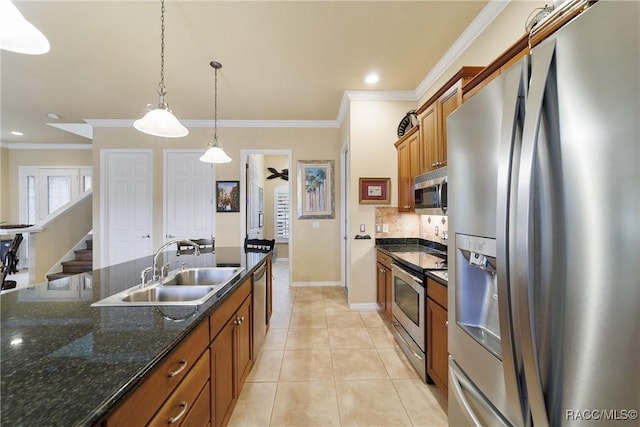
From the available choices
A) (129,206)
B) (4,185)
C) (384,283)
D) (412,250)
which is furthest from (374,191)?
(4,185)

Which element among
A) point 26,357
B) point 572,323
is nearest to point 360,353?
point 572,323

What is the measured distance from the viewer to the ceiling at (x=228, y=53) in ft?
6.63

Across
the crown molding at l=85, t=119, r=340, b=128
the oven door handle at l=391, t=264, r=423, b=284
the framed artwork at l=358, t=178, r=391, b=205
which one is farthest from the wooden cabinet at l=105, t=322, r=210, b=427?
the crown molding at l=85, t=119, r=340, b=128

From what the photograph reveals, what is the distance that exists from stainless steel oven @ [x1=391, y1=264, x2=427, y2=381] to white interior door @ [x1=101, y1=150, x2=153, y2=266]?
14.3ft

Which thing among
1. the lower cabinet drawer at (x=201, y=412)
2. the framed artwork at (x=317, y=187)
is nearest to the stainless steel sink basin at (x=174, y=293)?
the lower cabinet drawer at (x=201, y=412)

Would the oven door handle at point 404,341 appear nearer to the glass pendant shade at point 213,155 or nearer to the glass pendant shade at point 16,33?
the glass pendant shade at point 213,155

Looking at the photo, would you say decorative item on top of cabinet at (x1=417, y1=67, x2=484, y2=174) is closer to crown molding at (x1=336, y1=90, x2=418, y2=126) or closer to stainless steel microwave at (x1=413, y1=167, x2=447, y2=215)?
stainless steel microwave at (x1=413, y1=167, x2=447, y2=215)

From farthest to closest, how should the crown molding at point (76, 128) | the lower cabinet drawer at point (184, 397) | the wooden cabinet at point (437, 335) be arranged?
the crown molding at point (76, 128) < the wooden cabinet at point (437, 335) < the lower cabinet drawer at point (184, 397)

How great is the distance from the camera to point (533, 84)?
64cm

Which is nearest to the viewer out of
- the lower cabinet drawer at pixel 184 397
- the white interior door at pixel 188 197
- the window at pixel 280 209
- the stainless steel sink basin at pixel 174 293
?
the lower cabinet drawer at pixel 184 397

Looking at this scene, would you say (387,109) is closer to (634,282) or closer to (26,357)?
(634,282)

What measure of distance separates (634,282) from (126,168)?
5848mm

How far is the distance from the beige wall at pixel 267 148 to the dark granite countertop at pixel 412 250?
129 cm

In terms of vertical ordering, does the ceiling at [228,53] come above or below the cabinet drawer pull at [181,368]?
above
